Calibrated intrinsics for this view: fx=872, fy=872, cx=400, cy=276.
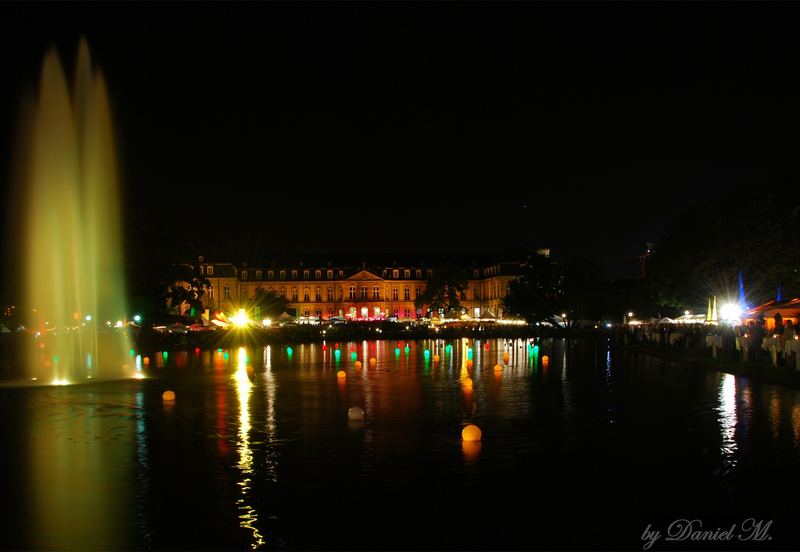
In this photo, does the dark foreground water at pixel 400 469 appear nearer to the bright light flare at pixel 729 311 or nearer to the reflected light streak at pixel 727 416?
the reflected light streak at pixel 727 416

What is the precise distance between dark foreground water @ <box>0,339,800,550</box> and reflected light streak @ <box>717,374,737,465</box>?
0.11 meters

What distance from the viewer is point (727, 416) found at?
2216 cm

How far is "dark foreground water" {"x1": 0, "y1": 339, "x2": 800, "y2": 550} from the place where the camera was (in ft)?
38.1

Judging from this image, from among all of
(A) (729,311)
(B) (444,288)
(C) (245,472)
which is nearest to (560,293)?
(A) (729,311)

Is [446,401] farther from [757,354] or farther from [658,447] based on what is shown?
[757,354]

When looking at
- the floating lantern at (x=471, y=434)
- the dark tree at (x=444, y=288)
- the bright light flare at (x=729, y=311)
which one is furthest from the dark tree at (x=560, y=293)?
the floating lantern at (x=471, y=434)

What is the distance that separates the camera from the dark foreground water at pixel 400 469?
1162cm

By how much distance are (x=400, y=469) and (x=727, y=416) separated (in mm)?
10622

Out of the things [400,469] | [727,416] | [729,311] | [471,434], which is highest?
[729,311]

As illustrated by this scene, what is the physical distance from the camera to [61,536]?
38.0 ft

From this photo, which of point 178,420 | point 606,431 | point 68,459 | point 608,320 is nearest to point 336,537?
point 68,459

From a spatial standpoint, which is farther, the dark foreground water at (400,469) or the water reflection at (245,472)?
the water reflection at (245,472)

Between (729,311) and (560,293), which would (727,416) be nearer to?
(729,311)

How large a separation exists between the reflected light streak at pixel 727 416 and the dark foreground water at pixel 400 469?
0.35ft
